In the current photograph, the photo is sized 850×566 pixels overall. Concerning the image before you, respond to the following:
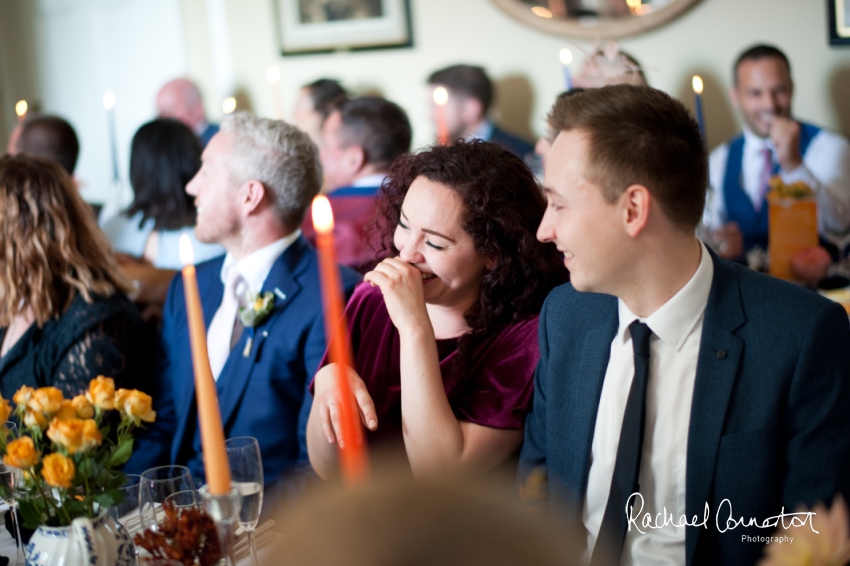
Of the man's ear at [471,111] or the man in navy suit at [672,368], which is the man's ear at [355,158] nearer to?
the man's ear at [471,111]

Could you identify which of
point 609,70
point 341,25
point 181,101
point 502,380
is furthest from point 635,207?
point 181,101

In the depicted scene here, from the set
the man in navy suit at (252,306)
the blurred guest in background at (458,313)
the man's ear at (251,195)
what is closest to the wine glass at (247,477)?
the blurred guest in background at (458,313)

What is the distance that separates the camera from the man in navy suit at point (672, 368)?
1325 millimetres

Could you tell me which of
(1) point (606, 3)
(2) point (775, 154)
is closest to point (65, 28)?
(1) point (606, 3)

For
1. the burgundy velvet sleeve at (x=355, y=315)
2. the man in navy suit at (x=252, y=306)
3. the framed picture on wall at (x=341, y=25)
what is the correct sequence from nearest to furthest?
1. the burgundy velvet sleeve at (x=355, y=315)
2. the man in navy suit at (x=252, y=306)
3. the framed picture on wall at (x=341, y=25)

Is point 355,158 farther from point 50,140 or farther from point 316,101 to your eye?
point 50,140

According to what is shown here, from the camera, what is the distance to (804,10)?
4168 mm

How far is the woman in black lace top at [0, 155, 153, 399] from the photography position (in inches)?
91.0

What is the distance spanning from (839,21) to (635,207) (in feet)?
11.2

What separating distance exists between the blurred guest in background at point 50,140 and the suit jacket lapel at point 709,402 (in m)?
3.87

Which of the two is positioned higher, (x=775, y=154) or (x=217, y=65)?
(x=217, y=65)

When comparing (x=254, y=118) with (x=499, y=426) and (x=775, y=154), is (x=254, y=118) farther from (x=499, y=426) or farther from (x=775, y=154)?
(x=775, y=154)

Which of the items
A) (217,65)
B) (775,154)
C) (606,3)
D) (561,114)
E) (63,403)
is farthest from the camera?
(217,65)

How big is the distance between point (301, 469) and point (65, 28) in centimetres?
489
